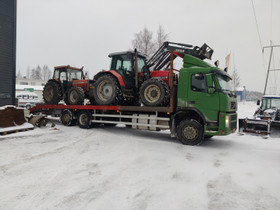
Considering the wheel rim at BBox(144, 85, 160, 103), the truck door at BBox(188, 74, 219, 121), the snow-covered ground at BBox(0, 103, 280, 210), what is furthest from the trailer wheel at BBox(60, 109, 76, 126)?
the truck door at BBox(188, 74, 219, 121)

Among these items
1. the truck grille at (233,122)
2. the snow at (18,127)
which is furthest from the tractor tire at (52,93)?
the truck grille at (233,122)

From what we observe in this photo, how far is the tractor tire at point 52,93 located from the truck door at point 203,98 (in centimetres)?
760

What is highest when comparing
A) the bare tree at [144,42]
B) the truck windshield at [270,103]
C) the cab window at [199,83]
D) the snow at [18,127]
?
the bare tree at [144,42]

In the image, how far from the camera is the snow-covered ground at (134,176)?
3.04 meters

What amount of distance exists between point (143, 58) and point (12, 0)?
847cm

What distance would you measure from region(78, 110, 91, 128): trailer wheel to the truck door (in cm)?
531

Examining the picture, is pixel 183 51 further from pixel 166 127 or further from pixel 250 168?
pixel 250 168

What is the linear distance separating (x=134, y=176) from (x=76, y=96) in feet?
24.6

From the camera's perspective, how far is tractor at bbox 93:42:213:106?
7.80 m

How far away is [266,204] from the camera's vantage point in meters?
3.09

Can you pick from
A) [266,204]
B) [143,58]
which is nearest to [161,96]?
[143,58]

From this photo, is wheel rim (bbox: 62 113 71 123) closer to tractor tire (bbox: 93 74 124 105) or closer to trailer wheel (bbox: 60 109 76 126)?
trailer wheel (bbox: 60 109 76 126)

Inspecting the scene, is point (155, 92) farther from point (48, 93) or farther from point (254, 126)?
point (48, 93)

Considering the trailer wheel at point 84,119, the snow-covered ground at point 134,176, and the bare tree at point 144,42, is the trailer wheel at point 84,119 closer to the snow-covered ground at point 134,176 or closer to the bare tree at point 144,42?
the snow-covered ground at point 134,176
